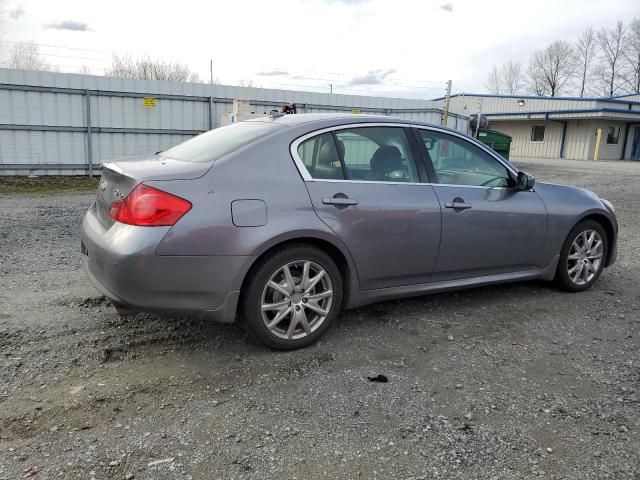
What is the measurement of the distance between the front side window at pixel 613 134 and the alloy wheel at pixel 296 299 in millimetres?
36726

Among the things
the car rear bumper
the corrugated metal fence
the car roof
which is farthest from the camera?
the corrugated metal fence

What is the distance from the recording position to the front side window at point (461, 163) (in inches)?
172

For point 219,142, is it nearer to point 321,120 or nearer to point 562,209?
point 321,120

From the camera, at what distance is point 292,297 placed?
365 centimetres

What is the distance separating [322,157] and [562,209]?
97.2 inches

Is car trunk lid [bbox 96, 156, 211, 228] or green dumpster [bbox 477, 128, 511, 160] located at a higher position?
green dumpster [bbox 477, 128, 511, 160]

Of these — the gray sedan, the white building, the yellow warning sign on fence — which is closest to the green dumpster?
the yellow warning sign on fence

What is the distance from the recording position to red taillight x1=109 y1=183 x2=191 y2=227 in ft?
10.5

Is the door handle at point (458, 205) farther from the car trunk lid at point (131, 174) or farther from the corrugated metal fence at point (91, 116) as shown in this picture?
the corrugated metal fence at point (91, 116)

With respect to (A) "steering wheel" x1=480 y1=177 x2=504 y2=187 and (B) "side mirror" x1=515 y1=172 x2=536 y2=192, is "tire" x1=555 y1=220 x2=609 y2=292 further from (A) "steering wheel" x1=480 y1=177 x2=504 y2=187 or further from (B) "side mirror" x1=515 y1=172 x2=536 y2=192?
(A) "steering wheel" x1=480 y1=177 x2=504 y2=187

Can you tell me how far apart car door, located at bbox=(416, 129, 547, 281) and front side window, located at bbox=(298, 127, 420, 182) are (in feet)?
0.78

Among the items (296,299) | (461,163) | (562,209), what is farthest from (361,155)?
(562,209)

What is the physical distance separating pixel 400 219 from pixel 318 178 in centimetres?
70

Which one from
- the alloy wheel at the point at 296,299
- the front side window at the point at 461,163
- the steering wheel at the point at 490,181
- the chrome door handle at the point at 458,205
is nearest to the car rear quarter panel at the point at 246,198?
the alloy wheel at the point at 296,299
